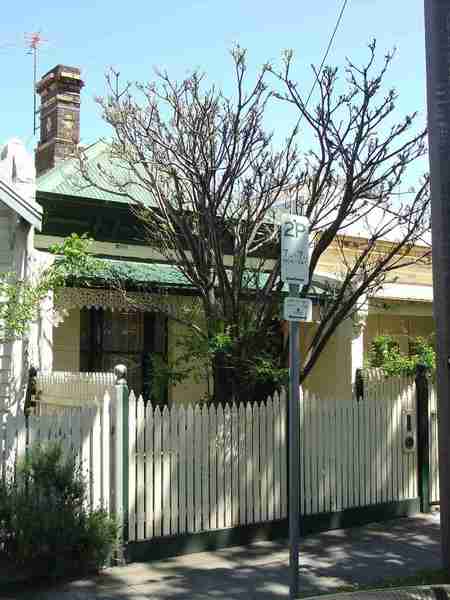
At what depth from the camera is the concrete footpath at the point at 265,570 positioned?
619cm

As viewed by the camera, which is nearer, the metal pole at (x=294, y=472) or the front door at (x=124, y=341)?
the metal pole at (x=294, y=472)

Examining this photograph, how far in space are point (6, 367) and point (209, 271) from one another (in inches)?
117

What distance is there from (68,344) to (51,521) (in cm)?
727

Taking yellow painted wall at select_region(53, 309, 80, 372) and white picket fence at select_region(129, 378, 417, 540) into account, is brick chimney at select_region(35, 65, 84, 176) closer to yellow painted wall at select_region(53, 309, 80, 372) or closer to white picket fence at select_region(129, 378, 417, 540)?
yellow painted wall at select_region(53, 309, 80, 372)

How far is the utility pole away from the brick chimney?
10.7 m

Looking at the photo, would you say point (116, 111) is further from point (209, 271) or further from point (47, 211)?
point (47, 211)

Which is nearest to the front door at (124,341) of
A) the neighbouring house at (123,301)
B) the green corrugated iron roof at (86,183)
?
the neighbouring house at (123,301)

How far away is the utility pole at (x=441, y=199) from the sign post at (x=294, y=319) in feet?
3.57

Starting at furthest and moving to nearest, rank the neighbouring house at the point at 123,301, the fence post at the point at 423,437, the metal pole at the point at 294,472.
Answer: the neighbouring house at the point at 123,301 < the fence post at the point at 423,437 < the metal pole at the point at 294,472

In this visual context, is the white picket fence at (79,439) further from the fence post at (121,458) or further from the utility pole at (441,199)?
the utility pole at (441,199)

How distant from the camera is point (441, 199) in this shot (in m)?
6.12

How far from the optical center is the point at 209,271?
9.73 meters

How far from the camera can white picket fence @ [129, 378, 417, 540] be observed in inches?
285

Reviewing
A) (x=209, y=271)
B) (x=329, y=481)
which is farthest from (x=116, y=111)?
(x=329, y=481)
